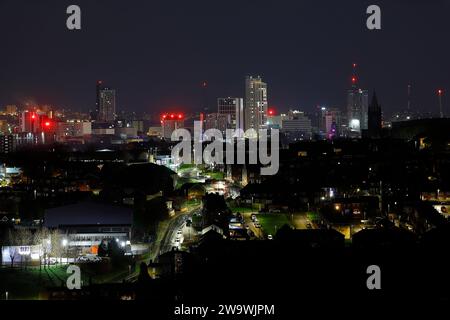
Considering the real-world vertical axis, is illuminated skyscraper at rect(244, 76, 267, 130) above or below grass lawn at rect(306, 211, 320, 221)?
above

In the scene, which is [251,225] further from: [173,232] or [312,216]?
[312,216]

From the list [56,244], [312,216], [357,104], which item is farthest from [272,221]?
[357,104]

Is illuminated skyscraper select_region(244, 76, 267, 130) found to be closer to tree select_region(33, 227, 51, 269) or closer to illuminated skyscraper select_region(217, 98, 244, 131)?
illuminated skyscraper select_region(217, 98, 244, 131)

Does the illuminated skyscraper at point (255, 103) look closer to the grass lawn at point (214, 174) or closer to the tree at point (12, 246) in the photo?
the grass lawn at point (214, 174)

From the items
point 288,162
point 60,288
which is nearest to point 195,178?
point 288,162

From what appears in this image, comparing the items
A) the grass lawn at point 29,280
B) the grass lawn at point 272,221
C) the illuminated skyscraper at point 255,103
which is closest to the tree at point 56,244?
the grass lawn at point 29,280

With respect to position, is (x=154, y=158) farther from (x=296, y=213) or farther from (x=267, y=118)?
(x=267, y=118)


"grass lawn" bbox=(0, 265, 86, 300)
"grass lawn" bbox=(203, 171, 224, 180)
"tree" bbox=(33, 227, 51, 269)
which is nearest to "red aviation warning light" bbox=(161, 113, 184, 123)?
"grass lawn" bbox=(203, 171, 224, 180)
